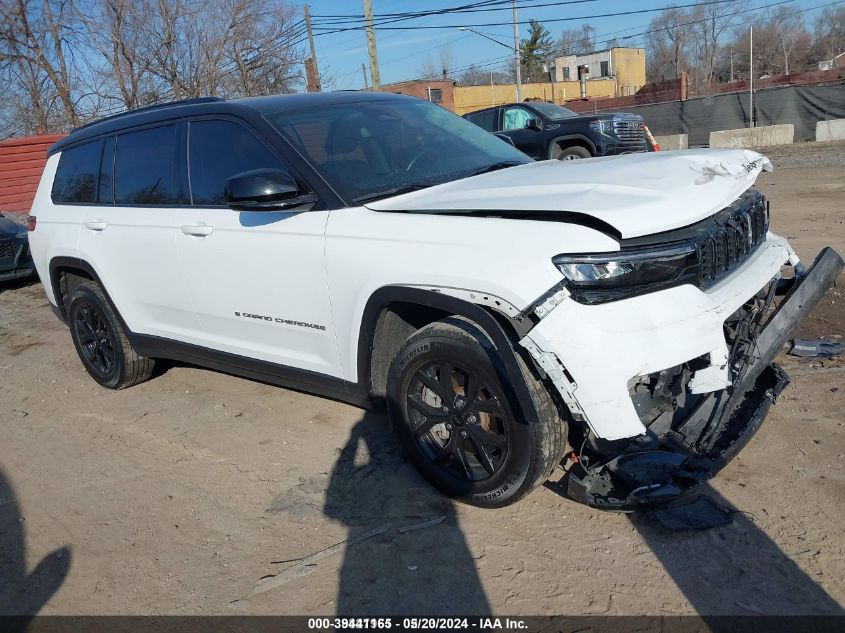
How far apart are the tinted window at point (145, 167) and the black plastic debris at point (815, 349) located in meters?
3.99

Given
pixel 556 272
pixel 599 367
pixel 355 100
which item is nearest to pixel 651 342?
pixel 599 367

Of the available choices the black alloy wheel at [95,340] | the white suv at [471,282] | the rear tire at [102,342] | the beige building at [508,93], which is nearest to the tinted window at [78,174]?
the white suv at [471,282]

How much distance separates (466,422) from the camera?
10.4 ft

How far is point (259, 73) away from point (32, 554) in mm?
28981

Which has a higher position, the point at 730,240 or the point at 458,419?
the point at 730,240

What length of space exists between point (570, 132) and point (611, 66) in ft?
206

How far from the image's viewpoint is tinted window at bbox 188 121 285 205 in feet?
12.7

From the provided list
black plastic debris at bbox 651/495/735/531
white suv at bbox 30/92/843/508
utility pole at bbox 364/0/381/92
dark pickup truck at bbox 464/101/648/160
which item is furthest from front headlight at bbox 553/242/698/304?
utility pole at bbox 364/0/381/92

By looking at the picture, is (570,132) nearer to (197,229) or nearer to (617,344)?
(197,229)

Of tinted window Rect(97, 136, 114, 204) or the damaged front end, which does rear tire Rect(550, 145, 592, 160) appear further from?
the damaged front end

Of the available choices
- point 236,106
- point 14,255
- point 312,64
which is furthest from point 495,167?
point 312,64

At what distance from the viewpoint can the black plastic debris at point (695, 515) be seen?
9.76 feet

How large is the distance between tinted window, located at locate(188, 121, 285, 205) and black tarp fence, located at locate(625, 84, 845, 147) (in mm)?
21949

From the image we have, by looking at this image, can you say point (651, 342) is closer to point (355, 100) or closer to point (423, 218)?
point (423, 218)
